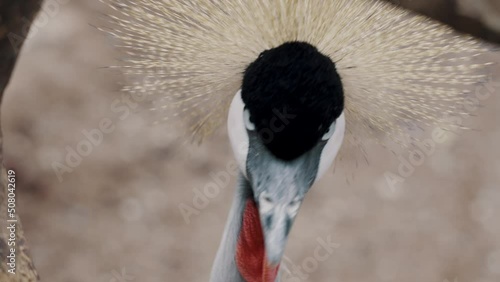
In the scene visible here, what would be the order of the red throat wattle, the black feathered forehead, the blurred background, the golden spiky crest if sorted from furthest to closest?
the blurred background
the red throat wattle
the golden spiky crest
the black feathered forehead

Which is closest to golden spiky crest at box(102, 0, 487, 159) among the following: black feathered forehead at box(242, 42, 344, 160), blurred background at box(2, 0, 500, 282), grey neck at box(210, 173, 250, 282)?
black feathered forehead at box(242, 42, 344, 160)

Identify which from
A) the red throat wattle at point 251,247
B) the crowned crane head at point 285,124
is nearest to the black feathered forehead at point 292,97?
the crowned crane head at point 285,124

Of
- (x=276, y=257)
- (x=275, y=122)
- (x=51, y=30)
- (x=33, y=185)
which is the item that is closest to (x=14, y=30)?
(x=275, y=122)

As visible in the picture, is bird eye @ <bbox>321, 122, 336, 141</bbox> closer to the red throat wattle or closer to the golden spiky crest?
the golden spiky crest

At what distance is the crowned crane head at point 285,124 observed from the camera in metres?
1.04

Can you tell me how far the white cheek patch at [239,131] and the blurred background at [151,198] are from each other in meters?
1.39

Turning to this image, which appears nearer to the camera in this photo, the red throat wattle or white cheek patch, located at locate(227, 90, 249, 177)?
white cheek patch, located at locate(227, 90, 249, 177)

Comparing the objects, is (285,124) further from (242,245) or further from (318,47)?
(242,245)

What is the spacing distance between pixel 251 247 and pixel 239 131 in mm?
253

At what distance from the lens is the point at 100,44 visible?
8.96ft


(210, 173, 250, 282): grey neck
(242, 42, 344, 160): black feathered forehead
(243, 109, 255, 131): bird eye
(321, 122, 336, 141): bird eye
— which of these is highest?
(242, 42, 344, 160): black feathered forehead

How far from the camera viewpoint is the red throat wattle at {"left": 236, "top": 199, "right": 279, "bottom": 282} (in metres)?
1.26

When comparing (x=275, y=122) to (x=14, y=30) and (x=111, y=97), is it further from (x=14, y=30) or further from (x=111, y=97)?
(x=111, y=97)

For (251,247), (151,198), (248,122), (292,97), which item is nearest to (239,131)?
(248,122)
